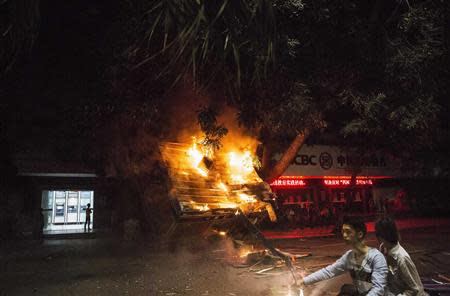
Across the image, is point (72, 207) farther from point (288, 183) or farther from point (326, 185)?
point (326, 185)

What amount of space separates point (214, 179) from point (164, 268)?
297 centimetres

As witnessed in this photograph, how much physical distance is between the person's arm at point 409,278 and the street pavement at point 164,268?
14.8ft

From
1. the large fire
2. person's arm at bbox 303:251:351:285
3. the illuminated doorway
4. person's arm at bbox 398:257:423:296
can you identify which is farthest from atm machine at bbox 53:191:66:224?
person's arm at bbox 398:257:423:296

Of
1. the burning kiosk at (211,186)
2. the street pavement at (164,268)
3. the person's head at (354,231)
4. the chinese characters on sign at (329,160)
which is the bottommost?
the street pavement at (164,268)

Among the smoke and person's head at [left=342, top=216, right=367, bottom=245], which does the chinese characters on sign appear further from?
person's head at [left=342, top=216, right=367, bottom=245]

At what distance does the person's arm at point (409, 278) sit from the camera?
11.1ft

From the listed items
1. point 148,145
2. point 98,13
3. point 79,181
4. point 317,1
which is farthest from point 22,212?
point 317,1

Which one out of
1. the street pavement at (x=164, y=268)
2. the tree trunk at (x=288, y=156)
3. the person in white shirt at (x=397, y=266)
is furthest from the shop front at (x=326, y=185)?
the person in white shirt at (x=397, y=266)

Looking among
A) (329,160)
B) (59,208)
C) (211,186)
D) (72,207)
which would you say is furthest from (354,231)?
(59,208)

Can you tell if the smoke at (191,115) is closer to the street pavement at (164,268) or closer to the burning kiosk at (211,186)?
the burning kiosk at (211,186)

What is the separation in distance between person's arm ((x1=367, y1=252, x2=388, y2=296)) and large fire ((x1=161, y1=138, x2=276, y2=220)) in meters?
5.54

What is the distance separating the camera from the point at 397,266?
11.5 ft

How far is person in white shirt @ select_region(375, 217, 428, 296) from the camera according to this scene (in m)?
3.40

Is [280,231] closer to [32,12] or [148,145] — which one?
[148,145]
